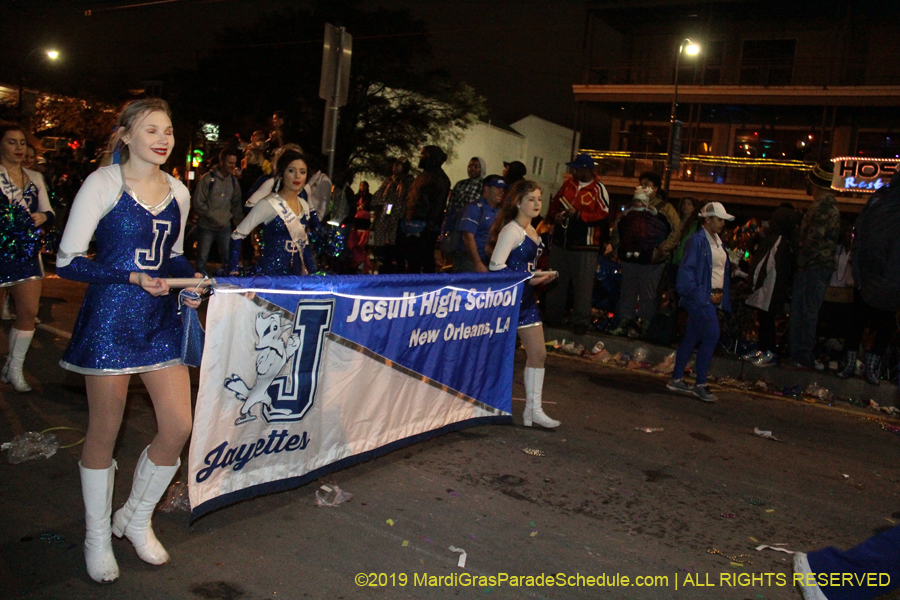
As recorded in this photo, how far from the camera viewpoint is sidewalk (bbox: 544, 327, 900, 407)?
28.2ft

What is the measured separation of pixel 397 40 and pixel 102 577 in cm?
3937

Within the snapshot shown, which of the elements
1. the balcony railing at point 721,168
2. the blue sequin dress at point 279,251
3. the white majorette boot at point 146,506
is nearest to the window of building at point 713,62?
the balcony railing at point 721,168

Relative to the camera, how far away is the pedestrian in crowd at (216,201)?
34.9 ft

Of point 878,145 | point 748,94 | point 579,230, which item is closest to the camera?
point 579,230

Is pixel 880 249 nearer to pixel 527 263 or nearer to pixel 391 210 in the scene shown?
pixel 527 263

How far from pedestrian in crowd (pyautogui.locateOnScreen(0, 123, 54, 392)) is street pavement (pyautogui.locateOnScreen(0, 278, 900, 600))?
258 mm

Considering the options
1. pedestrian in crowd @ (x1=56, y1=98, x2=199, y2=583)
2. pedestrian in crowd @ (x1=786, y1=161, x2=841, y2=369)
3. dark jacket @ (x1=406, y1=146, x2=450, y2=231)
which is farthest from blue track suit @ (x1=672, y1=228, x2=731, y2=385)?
pedestrian in crowd @ (x1=56, y1=98, x2=199, y2=583)

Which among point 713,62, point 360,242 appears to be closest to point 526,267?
point 360,242

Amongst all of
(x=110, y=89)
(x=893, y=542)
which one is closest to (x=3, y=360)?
(x=893, y=542)

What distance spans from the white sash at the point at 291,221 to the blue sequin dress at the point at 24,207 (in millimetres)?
1896

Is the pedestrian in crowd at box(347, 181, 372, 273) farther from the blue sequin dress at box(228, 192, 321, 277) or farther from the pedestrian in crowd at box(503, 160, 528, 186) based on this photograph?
the blue sequin dress at box(228, 192, 321, 277)

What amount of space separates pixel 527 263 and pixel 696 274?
2.44 m

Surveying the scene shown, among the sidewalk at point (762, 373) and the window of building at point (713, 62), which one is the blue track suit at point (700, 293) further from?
the window of building at point (713, 62)

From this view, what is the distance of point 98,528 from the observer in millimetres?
3398
